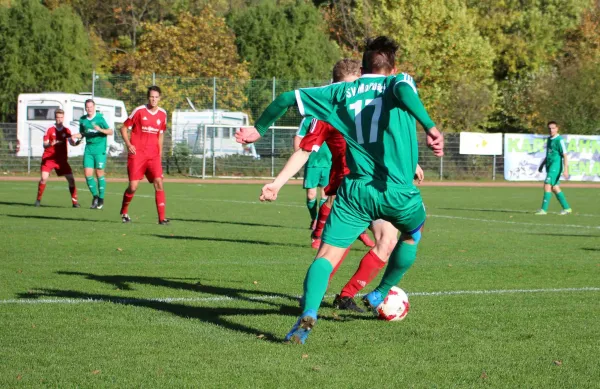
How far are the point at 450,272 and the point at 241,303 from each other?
118 inches

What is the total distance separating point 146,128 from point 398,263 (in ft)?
31.4

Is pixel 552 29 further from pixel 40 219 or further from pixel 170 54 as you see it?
pixel 40 219

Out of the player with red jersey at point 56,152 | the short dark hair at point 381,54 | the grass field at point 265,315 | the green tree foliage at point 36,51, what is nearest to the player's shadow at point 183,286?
the grass field at point 265,315

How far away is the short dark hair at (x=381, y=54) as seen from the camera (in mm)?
6051

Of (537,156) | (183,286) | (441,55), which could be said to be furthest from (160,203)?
(441,55)

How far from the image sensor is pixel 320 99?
242 inches

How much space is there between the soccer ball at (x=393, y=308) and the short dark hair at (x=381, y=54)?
1714mm

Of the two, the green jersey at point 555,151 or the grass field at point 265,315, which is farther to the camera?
the green jersey at point 555,151

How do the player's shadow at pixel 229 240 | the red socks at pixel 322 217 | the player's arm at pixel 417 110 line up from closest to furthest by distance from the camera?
the player's arm at pixel 417 110, the red socks at pixel 322 217, the player's shadow at pixel 229 240

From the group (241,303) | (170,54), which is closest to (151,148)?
(241,303)

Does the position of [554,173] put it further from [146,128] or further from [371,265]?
[371,265]

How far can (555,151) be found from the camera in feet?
70.3

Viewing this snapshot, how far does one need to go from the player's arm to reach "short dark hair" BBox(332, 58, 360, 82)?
1.61 m

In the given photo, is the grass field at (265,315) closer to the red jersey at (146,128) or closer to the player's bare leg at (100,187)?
the red jersey at (146,128)
